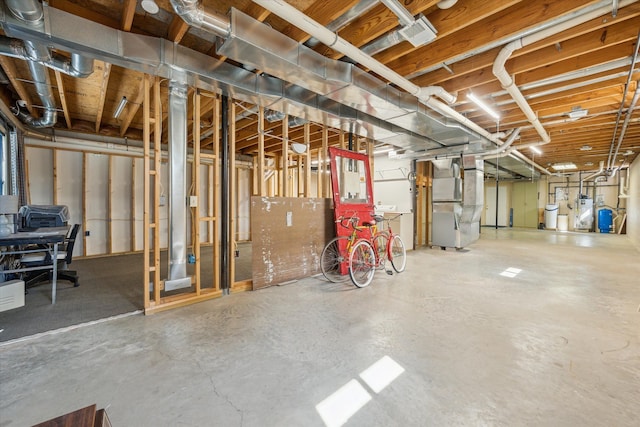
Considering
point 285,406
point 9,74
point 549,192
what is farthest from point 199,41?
point 549,192

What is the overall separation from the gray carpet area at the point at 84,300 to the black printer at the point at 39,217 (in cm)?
85

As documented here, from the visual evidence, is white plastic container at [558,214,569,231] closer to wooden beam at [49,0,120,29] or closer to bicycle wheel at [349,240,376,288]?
bicycle wheel at [349,240,376,288]

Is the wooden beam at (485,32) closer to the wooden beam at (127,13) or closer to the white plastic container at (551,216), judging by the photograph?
the wooden beam at (127,13)

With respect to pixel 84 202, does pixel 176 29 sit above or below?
above

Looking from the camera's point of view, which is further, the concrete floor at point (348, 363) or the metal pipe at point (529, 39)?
the metal pipe at point (529, 39)

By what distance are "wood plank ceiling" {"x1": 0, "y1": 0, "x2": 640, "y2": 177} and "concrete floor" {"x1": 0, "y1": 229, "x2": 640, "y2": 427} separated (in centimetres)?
262

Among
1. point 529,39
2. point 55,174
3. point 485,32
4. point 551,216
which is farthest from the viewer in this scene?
point 551,216

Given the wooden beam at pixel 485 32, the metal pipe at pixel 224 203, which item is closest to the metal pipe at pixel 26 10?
the metal pipe at pixel 224 203

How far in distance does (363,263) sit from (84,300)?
345cm

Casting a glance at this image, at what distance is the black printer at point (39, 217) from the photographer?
13.0ft

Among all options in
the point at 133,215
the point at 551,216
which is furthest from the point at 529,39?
the point at 551,216

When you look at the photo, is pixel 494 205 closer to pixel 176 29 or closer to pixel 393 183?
pixel 393 183

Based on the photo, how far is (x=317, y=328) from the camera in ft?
8.28

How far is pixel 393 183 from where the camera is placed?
746 centimetres
